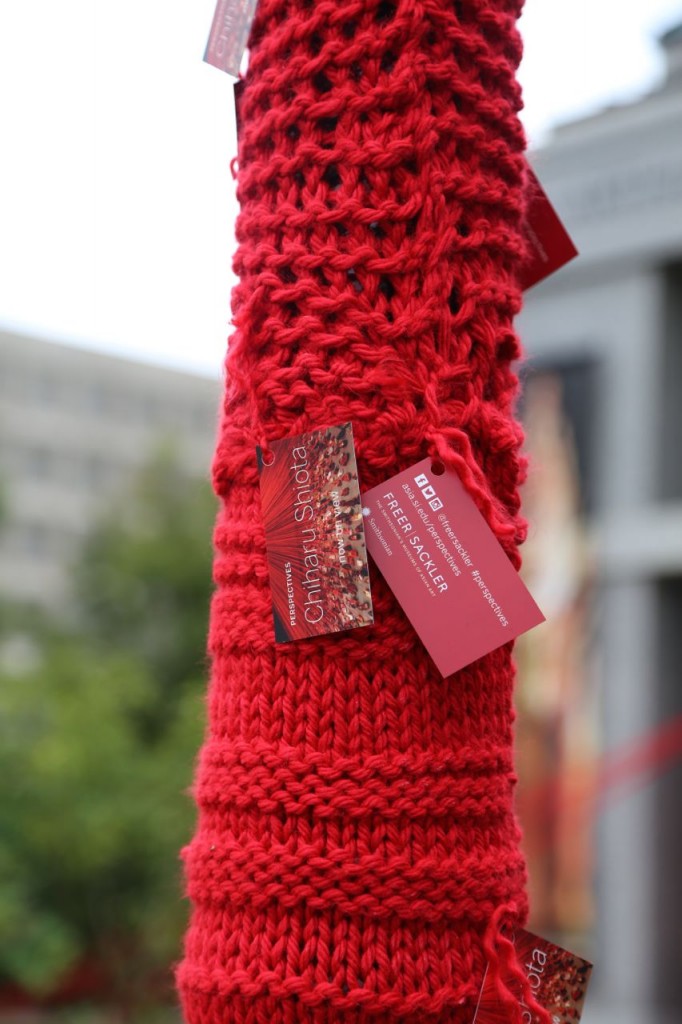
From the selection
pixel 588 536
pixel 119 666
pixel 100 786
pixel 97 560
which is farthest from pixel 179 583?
pixel 588 536

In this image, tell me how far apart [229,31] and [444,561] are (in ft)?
Answer: 1.32

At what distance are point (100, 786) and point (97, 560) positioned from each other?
757 cm

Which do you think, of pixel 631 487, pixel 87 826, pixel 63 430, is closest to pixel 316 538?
pixel 631 487

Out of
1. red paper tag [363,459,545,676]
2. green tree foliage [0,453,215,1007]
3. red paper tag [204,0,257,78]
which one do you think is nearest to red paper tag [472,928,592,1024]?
red paper tag [363,459,545,676]

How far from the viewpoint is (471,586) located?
0.70 meters

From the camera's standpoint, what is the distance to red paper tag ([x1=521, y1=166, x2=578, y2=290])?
2.88 feet

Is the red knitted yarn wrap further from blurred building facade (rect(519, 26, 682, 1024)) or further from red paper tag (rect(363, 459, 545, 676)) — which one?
blurred building facade (rect(519, 26, 682, 1024))

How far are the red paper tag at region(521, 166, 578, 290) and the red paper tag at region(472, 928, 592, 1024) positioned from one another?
0.49 metres

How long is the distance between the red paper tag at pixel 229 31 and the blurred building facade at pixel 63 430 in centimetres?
1671

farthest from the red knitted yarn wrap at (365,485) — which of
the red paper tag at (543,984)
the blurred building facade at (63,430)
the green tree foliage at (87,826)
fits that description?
the blurred building facade at (63,430)

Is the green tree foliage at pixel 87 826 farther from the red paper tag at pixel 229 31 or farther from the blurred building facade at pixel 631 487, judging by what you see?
the red paper tag at pixel 229 31

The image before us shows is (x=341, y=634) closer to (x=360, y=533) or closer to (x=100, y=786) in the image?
(x=360, y=533)

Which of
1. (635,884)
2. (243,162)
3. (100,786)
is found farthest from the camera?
(100,786)

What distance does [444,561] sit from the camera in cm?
70
